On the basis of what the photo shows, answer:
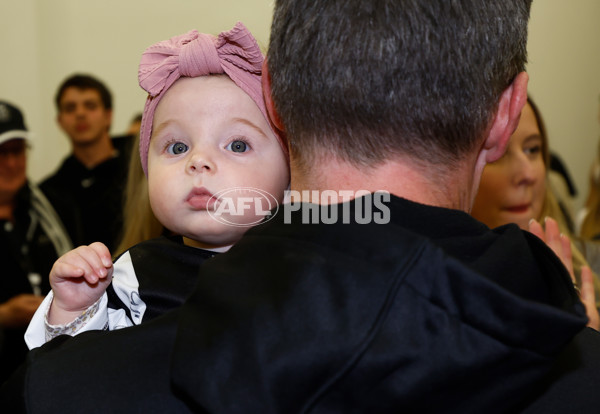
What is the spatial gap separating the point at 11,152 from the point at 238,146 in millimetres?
2339

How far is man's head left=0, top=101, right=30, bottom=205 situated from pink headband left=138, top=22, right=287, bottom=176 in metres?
2.05

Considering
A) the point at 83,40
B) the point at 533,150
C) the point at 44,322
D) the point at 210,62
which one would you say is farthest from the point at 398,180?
the point at 83,40

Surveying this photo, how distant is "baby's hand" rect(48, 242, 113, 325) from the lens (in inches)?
57.8

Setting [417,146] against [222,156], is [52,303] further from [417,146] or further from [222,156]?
[417,146]

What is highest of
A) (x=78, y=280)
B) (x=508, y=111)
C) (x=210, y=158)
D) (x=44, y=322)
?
(x=508, y=111)

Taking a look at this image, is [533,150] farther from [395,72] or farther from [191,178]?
[395,72]

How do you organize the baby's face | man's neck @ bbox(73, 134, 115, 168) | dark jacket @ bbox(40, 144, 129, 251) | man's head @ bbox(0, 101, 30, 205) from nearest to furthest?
the baby's face, man's head @ bbox(0, 101, 30, 205), dark jacket @ bbox(40, 144, 129, 251), man's neck @ bbox(73, 134, 115, 168)

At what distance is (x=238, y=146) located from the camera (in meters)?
1.62

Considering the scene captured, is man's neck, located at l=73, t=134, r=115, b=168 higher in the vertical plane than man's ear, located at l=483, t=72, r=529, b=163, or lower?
lower

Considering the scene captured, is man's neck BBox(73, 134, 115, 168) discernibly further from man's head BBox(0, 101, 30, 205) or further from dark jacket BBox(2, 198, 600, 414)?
dark jacket BBox(2, 198, 600, 414)

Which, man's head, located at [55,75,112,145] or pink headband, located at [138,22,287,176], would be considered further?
man's head, located at [55,75,112,145]

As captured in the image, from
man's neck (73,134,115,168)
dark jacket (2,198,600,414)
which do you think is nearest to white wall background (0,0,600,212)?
man's neck (73,134,115,168)

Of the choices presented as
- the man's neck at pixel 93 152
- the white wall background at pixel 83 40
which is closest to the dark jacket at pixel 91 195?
the man's neck at pixel 93 152

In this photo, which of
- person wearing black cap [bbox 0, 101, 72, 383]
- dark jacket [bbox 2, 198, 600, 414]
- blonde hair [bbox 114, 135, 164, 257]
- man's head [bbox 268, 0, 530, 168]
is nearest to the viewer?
dark jacket [bbox 2, 198, 600, 414]
